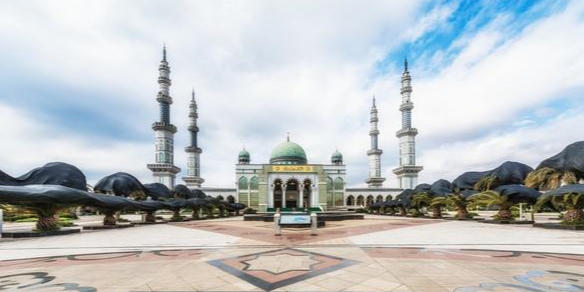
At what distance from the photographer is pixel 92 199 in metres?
14.2

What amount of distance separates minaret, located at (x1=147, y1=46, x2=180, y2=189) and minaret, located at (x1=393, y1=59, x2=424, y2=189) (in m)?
50.3

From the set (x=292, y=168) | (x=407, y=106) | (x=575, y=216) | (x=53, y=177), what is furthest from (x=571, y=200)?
(x=407, y=106)

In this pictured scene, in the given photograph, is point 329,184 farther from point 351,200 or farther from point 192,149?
point 192,149

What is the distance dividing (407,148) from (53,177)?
58.6m

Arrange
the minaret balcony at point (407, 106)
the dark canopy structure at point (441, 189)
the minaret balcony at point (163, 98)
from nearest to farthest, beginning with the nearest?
1. the dark canopy structure at point (441, 189)
2. the minaret balcony at point (163, 98)
3. the minaret balcony at point (407, 106)

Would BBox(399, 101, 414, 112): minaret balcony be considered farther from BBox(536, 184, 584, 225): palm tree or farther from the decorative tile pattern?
the decorative tile pattern

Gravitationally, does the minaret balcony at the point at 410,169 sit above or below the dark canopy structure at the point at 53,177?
below

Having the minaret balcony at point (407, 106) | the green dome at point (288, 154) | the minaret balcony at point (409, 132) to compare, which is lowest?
the green dome at point (288, 154)

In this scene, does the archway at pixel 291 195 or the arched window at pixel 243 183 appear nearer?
the archway at pixel 291 195

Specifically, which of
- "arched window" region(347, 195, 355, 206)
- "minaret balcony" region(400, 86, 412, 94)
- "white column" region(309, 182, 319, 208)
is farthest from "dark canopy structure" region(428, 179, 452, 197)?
"minaret balcony" region(400, 86, 412, 94)

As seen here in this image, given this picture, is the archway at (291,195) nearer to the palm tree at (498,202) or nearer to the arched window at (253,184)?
the arched window at (253,184)

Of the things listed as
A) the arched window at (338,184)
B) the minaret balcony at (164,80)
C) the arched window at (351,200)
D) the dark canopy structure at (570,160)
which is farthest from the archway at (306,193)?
the minaret balcony at (164,80)

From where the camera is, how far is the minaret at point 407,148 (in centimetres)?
5566

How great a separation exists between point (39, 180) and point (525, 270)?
81.9ft
